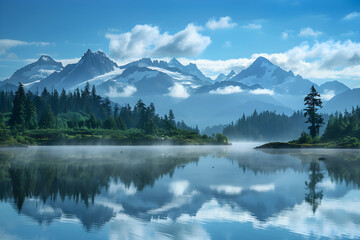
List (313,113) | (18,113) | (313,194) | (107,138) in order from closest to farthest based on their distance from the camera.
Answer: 1. (313,194)
2. (313,113)
3. (18,113)
4. (107,138)

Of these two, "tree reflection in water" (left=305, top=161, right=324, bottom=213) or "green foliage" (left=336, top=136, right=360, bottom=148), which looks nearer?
"tree reflection in water" (left=305, top=161, right=324, bottom=213)

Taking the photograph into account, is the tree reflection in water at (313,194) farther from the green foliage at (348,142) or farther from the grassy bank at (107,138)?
the grassy bank at (107,138)

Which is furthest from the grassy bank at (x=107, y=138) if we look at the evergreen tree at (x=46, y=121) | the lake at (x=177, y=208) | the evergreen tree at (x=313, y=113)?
the lake at (x=177, y=208)

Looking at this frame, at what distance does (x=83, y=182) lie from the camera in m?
32.5

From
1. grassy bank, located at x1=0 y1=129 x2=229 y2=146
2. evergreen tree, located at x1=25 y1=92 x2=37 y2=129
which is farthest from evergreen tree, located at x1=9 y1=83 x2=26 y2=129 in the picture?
grassy bank, located at x1=0 y1=129 x2=229 y2=146

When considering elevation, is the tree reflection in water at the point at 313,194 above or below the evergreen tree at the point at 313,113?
below

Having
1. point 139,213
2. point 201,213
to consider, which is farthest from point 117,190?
point 201,213

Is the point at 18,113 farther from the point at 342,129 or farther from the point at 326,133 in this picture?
the point at 342,129

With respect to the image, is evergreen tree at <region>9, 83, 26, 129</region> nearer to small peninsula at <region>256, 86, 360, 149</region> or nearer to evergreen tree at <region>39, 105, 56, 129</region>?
evergreen tree at <region>39, 105, 56, 129</region>

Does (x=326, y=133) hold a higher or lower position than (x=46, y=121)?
lower

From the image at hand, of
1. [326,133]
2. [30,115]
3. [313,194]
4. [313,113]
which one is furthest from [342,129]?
[30,115]

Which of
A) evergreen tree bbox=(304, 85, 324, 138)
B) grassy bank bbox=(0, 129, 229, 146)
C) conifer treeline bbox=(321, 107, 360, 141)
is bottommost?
grassy bank bbox=(0, 129, 229, 146)

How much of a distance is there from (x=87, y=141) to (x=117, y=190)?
465 ft

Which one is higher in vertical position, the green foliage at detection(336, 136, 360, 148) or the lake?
the green foliage at detection(336, 136, 360, 148)
